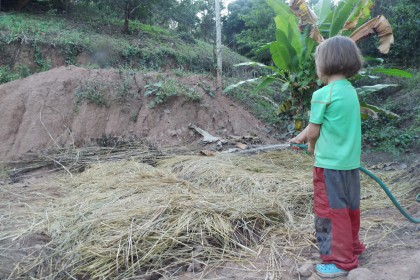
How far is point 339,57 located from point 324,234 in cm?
106

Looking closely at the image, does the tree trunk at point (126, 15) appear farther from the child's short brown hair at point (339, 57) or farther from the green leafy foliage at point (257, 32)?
the child's short brown hair at point (339, 57)

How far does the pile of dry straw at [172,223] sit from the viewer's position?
231 centimetres

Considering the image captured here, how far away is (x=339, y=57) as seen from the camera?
2.06m

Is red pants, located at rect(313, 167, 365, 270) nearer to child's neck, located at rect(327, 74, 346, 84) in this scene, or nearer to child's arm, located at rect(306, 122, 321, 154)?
child's arm, located at rect(306, 122, 321, 154)

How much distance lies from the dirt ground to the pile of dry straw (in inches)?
5.9

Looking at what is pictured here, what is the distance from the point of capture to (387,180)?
14.0 ft

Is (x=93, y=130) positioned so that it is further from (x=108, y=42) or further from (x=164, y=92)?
(x=108, y=42)

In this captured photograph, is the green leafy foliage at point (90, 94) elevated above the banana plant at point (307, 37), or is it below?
below

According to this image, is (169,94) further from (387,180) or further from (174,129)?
(387,180)

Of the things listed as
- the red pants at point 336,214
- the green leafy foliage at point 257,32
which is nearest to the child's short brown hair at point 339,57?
the red pants at point 336,214

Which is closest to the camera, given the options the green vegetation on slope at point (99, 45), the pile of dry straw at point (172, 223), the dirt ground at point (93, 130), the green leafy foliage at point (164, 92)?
the pile of dry straw at point (172, 223)

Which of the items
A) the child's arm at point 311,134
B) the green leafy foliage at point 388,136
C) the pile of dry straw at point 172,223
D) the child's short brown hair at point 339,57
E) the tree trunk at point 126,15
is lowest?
the green leafy foliage at point 388,136

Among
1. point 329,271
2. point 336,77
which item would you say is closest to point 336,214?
point 329,271

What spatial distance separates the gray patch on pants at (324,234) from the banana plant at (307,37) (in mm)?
4109
